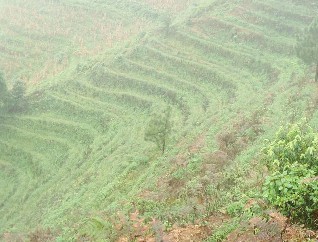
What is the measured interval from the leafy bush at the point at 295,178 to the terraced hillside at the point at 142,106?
4374mm

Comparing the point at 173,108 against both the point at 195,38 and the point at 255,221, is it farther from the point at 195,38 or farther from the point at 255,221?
the point at 255,221

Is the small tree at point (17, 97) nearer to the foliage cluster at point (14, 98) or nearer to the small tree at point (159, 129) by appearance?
the foliage cluster at point (14, 98)

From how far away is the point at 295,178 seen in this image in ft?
33.0

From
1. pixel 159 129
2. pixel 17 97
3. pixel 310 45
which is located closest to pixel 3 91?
pixel 17 97

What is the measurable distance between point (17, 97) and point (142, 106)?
1415 cm

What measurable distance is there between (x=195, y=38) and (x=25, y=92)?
20.1 m

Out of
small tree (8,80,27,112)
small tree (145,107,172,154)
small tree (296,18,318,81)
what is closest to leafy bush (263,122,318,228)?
small tree (145,107,172,154)

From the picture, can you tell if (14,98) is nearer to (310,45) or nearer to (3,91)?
(3,91)

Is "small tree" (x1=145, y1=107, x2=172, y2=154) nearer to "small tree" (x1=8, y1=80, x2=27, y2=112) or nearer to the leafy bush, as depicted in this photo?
the leafy bush

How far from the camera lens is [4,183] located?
38.0 m

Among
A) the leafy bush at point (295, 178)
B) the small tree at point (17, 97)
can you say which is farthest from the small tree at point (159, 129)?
the small tree at point (17, 97)

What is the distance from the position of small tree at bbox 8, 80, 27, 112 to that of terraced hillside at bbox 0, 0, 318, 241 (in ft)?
3.94

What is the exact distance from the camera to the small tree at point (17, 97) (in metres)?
43.6

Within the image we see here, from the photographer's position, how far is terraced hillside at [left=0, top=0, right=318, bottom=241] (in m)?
21.9
